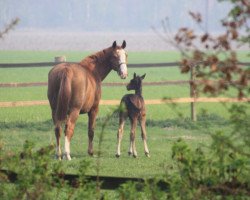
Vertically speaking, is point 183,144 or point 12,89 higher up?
point 183,144

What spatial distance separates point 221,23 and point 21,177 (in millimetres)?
1980

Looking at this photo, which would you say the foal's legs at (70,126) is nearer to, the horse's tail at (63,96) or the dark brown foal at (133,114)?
the horse's tail at (63,96)

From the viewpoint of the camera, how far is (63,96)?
19.2 meters

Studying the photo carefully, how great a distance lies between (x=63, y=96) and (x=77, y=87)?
0.51 meters

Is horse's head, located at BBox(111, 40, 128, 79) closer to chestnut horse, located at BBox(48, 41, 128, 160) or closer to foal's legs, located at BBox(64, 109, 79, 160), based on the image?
chestnut horse, located at BBox(48, 41, 128, 160)

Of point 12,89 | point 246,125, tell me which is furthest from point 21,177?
point 12,89

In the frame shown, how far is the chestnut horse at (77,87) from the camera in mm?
19156

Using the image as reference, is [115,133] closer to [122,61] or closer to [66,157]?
[122,61]

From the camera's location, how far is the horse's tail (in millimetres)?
19094

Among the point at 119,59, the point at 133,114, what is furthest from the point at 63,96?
the point at 119,59

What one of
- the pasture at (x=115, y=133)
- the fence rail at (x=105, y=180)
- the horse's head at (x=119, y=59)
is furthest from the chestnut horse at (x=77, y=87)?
the fence rail at (x=105, y=180)

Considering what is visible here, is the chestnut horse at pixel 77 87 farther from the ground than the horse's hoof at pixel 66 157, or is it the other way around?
the chestnut horse at pixel 77 87

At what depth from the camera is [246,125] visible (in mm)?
7305

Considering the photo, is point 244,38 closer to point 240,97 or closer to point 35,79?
point 240,97
